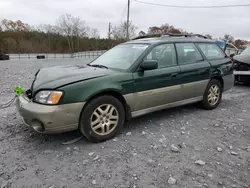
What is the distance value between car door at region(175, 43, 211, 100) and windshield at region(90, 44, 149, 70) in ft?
2.75

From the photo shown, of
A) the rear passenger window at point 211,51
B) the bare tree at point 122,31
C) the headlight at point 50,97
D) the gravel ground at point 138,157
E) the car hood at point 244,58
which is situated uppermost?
the bare tree at point 122,31

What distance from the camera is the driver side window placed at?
12.4 ft

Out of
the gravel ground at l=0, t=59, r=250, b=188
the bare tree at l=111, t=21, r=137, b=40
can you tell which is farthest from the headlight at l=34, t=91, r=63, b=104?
the bare tree at l=111, t=21, r=137, b=40

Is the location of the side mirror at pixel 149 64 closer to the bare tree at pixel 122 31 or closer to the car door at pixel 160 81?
the car door at pixel 160 81

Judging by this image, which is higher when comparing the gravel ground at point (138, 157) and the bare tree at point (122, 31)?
the bare tree at point (122, 31)

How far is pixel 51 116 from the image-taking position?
2.72 m

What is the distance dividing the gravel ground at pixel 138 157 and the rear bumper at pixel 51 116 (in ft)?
1.13

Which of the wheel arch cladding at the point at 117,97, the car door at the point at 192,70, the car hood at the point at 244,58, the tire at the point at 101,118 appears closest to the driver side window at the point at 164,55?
the car door at the point at 192,70

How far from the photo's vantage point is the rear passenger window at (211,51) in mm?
4626

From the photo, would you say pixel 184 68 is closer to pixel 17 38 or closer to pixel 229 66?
pixel 229 66

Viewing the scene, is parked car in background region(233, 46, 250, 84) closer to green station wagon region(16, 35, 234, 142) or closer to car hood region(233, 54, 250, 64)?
car hood region(233, 54, 250, 64)

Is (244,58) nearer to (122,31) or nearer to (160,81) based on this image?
(160,81)

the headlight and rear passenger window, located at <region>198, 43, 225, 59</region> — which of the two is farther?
rear passenger window, located at <region>198, 43, 225, 59</region>

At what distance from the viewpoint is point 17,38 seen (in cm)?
4647
